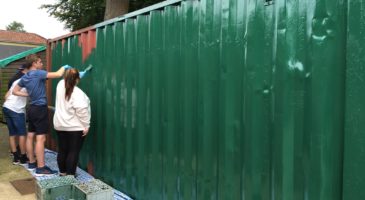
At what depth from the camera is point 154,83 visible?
14.5ft

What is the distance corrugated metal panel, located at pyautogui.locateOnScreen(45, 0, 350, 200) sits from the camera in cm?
259

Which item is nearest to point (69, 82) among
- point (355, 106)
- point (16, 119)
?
point (16, 119)

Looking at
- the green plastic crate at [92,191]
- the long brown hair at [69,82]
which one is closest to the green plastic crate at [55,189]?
the green plastic crate at [92,191]

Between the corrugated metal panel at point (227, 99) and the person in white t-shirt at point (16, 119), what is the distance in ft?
6.58

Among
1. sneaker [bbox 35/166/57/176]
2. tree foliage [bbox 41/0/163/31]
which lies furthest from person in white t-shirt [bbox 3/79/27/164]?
tree foliage [bbox 41/0/163/31]

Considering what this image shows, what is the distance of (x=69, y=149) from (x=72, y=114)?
53 cm

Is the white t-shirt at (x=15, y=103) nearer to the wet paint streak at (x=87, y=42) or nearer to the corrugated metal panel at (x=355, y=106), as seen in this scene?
the wet paint streak at (x=87, y=42)

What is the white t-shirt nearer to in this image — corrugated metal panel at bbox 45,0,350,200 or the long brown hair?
the long brown hair

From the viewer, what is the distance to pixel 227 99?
11.1 ft

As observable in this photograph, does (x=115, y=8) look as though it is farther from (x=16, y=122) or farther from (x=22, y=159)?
(x=22, y=159)

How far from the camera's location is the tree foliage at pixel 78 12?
2133 centimetres

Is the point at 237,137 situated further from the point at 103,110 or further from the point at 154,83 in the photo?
the point at 103,110

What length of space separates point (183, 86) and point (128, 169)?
163 cm

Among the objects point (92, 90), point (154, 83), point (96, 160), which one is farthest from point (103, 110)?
point (154, 83)
